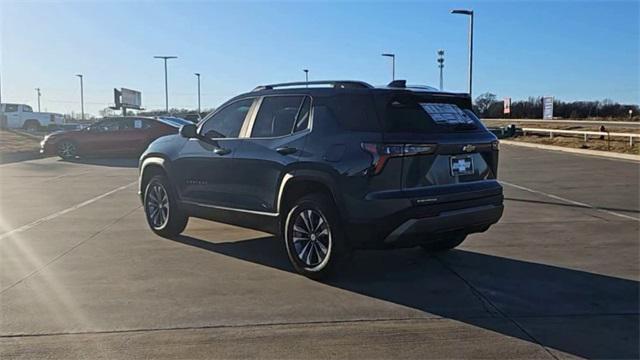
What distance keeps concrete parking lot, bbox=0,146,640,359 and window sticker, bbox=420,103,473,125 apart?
5.01 feet

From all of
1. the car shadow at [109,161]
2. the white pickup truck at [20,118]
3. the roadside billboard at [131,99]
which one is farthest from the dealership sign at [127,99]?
the car shadow at [109,161]

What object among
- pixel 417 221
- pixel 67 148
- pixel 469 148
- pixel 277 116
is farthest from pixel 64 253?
pixel 67 148

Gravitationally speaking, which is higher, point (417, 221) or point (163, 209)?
point (417, 221)

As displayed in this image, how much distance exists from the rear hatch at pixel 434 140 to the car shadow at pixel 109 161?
15.6m

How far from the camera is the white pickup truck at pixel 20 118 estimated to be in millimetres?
48062

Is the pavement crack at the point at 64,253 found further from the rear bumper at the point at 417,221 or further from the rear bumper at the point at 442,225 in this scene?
the rear bumper at the point at 442,225

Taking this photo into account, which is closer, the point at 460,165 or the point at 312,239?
the point at 460,165

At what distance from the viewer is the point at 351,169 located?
18.2 feet

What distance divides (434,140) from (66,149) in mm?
19568

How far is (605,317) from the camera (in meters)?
4.93

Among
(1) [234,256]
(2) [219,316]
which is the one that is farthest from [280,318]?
(1) [234,256]

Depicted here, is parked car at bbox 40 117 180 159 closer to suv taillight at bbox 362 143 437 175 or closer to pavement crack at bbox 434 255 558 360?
pavement crack at bbox 434 255 558 360

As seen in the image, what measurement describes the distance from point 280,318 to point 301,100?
7.82 feet

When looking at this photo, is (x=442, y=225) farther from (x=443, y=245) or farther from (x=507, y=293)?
(x=443, y=245)
